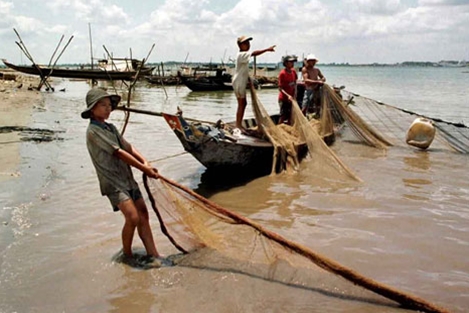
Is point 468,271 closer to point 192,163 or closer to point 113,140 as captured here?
point 113,140

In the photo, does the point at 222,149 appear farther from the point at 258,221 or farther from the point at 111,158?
the point at 111,158

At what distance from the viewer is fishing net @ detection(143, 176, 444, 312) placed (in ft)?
11.0

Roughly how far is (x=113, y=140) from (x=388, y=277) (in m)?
2.76

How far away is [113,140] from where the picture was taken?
12.3 ft

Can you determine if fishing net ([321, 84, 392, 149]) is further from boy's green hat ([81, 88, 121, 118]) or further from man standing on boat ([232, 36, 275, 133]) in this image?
boy's green hat ([81, 88, 121, 118])

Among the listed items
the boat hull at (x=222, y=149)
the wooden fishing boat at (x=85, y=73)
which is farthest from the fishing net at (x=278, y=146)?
the wooden fishing boat at (x=85, y=73)

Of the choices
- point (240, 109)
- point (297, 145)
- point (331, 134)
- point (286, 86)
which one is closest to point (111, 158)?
point (240, 109)

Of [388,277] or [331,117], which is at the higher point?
[331,117]

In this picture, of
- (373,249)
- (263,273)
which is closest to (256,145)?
(373,249)

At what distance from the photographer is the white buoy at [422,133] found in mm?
9953

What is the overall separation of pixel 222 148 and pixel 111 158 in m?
3.14

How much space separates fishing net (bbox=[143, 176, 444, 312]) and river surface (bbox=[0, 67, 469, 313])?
0.11 m

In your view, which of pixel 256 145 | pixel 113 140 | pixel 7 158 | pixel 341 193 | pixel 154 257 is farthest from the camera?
pixel 7 158

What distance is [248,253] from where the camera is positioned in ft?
13.5
